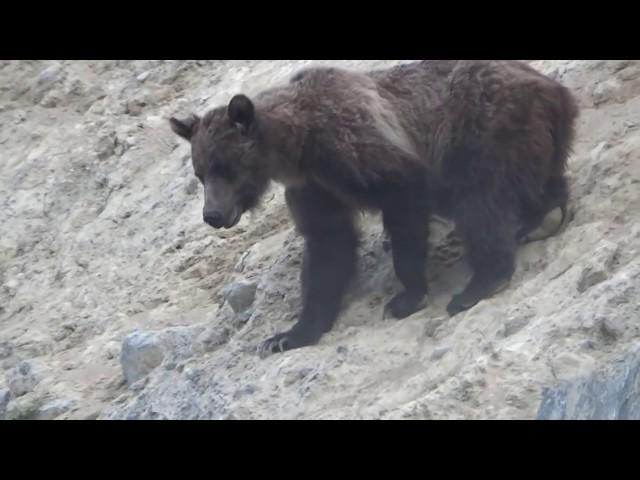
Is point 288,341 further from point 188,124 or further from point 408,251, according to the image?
point 188,124

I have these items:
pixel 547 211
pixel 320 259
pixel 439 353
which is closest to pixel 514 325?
pixel 439 353

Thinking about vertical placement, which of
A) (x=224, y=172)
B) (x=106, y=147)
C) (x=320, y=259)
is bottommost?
(x=106, y=147)

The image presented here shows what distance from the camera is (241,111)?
9.27 metres

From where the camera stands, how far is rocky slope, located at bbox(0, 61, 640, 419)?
7.80 m

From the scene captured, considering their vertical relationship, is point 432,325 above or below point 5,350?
above

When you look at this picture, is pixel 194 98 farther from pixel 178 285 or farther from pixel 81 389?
pixel 81 389

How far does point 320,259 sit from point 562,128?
189 centimetres

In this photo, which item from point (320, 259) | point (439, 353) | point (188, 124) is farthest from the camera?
point (188, 124)

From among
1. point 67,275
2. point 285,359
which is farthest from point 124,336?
point 285,359

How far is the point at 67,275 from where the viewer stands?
12.4m

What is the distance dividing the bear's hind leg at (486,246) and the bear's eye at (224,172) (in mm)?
1596

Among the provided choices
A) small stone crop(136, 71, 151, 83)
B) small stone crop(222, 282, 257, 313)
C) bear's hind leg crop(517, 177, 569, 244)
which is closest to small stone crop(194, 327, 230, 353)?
small stone crop(222, 282, 257, 313)

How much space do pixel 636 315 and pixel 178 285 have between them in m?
4.84

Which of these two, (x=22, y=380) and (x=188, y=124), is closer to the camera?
(x=188, y=124)
